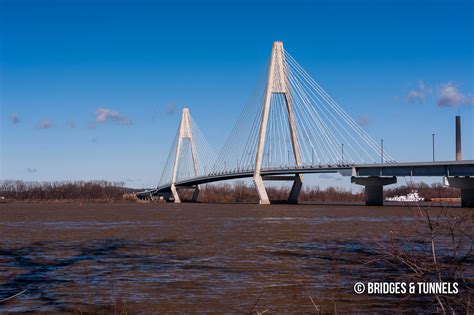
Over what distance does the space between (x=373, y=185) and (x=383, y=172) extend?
5104 mm

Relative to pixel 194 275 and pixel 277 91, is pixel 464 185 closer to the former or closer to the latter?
pixel 277 91

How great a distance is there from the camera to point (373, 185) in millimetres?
71125

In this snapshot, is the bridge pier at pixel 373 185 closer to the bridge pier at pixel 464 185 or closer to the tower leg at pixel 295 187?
the tower leg at pixel 295 187

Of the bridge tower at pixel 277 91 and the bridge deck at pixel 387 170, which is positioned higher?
the bridge tower at pixel 277 91

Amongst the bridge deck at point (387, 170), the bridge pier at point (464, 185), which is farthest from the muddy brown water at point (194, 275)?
the bridge pier at point (464, 185)

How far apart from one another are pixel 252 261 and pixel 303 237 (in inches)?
335

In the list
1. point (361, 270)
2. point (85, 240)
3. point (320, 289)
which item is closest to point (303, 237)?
point (85, 240)

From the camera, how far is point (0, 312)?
10.4 m

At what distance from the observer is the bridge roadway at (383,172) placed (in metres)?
58.1

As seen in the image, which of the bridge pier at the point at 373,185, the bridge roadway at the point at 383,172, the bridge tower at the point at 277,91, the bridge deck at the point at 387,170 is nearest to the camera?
the bridge deck at the point at 387,170

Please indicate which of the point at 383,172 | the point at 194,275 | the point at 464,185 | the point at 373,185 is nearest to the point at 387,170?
the point at 383,172

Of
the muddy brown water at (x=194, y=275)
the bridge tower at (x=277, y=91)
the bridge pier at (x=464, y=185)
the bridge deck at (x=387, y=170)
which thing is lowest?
the muddy brown water at (x=194, y=275)

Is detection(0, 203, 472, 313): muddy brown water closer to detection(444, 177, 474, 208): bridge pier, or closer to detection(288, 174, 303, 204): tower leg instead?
detection(444, 177, 474, 208): bridge pier

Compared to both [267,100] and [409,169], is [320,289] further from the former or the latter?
[267,100]
